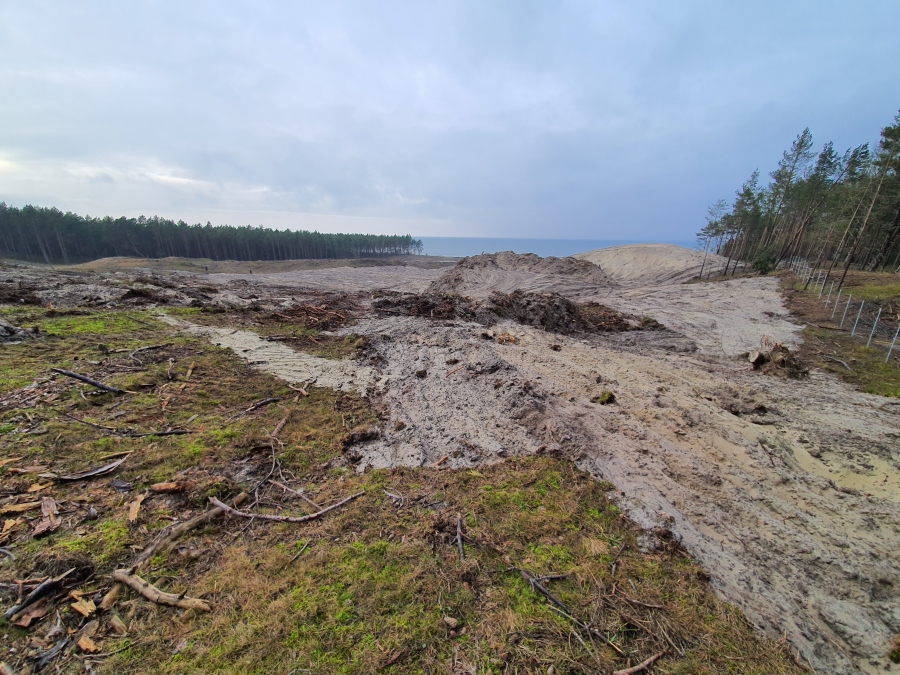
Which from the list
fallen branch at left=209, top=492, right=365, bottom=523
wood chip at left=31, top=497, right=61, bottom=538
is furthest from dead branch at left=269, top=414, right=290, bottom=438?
wood chip at left=31, top=497, right=61, bottom=538

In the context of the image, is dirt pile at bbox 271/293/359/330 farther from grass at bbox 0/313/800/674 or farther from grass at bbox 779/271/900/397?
grass at bbox 779/271/900/397

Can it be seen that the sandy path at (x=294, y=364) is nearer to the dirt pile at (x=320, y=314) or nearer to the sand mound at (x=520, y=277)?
the dirt pile at (x=320, y=314)

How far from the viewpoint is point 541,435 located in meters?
6.20

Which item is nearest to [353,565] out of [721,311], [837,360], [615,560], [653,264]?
[615,560]

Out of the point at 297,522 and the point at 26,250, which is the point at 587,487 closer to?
the point at 297,522

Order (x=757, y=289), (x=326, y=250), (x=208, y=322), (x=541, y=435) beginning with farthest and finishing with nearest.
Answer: (x=326, y=250) → (x=757, y=289) → (x=208, y=322) → (x=541, y=435)

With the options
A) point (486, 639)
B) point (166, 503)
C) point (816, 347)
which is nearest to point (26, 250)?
point (166, 503)

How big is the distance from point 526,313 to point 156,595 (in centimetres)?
1398

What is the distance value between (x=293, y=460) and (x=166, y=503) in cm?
156

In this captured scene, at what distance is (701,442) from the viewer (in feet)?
20.0

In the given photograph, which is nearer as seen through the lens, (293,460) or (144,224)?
(293,460)

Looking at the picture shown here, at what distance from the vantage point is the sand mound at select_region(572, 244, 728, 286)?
37000mm

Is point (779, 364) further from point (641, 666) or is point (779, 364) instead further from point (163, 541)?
point (163, 541)

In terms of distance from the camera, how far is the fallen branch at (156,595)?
3.04 metres
